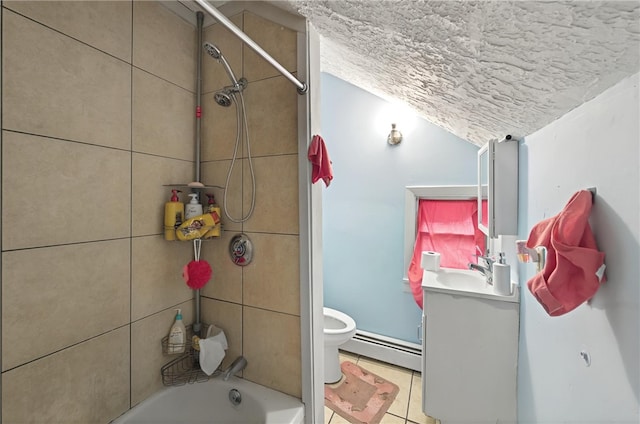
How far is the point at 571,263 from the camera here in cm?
59

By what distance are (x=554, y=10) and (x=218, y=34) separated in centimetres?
132

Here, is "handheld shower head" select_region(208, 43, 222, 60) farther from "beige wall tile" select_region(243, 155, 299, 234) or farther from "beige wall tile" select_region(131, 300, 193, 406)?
"beige wall tile" select_region(131, 300, 193, 406)

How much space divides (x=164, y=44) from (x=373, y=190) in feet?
5.43

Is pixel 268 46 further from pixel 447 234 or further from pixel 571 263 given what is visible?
pixel 447 234

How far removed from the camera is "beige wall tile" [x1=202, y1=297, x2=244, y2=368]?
1.21 m

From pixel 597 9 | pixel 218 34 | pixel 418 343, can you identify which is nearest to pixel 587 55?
pixel 597 9

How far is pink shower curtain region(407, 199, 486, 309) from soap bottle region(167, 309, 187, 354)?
1579 mm

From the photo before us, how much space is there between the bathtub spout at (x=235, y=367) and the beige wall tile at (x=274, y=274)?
268 mm

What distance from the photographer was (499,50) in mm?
623

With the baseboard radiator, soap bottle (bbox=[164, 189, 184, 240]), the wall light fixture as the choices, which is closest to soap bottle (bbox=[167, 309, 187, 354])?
soap bottle (bbox=[164, 189, 184, 240])

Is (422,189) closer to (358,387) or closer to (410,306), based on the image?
(410,306)

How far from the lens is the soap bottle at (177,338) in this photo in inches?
44.0

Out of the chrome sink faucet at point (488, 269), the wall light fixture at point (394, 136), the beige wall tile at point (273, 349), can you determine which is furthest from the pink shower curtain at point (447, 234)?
the beige wall tile at point (273, 349)

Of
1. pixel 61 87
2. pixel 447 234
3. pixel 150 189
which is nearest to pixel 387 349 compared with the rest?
pixel 447 234
